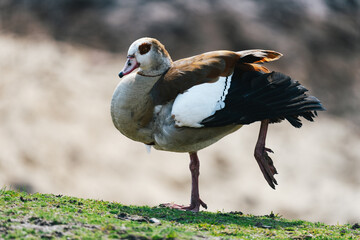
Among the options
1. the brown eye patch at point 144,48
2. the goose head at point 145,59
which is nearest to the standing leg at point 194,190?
the goose head at point 145,59

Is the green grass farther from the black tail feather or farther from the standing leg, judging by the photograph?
the black tail feather

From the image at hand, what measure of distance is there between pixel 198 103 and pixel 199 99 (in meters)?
0.05

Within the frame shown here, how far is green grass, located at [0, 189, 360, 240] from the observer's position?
17.6ft

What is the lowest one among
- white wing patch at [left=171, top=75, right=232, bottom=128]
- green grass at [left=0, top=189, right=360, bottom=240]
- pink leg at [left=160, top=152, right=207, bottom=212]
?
green grass at [left=0, top=189, right=360, bottom=240]

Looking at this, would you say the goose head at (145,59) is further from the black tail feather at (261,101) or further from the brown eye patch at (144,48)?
the black tail feather at (261,101)

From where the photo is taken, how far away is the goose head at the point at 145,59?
25.2 feet

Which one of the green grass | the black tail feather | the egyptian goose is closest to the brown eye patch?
the egyptian goose

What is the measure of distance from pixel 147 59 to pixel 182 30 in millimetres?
11751

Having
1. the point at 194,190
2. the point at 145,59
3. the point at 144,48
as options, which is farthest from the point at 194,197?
the point at 144,48

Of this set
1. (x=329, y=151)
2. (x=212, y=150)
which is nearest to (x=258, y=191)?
(x=212, y=150)

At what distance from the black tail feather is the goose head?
3.33ft

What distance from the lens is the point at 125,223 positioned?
585cm

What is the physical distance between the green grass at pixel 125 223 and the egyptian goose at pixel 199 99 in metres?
0.82

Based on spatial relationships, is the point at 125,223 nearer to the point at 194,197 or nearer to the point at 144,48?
the point at 194,197
